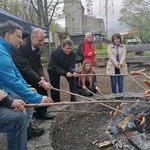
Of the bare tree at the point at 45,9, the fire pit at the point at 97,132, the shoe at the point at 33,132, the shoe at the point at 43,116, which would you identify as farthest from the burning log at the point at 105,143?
the bare tree at the point at 45,9

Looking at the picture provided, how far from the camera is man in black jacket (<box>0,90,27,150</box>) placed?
2.38 metres

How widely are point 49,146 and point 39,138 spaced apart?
0.30m

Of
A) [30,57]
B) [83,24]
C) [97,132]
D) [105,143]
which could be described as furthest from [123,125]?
[83,24]

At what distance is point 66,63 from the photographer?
4953mm

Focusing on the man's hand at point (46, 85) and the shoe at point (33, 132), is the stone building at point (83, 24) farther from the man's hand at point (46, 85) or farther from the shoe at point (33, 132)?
the shoe at point (33, 132)

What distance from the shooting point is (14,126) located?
2.50 meters

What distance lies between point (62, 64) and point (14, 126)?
8.57 ft

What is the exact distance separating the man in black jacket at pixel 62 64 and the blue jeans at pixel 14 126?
7.71ft

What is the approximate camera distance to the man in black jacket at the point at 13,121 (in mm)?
2375

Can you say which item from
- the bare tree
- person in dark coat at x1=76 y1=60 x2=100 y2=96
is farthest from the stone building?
person in dark coat at x1=76 y1=60 x2=100 y2=96

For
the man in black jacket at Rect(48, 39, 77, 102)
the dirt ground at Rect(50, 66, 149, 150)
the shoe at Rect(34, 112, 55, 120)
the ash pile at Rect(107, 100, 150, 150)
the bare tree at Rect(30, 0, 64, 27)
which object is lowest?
the dirt ground at Rect(50, 66, 149, 150)

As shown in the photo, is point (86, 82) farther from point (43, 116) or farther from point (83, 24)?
point (83, 24)

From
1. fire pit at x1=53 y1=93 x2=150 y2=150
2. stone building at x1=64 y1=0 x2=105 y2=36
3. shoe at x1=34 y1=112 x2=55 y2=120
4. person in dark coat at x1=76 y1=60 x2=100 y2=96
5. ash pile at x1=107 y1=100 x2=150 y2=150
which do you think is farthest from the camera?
stone building at x1=64 y1=0 x2=105 y2=36

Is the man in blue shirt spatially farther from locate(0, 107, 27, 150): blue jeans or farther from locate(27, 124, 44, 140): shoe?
locate(27, 124, 44, 140): shoe
